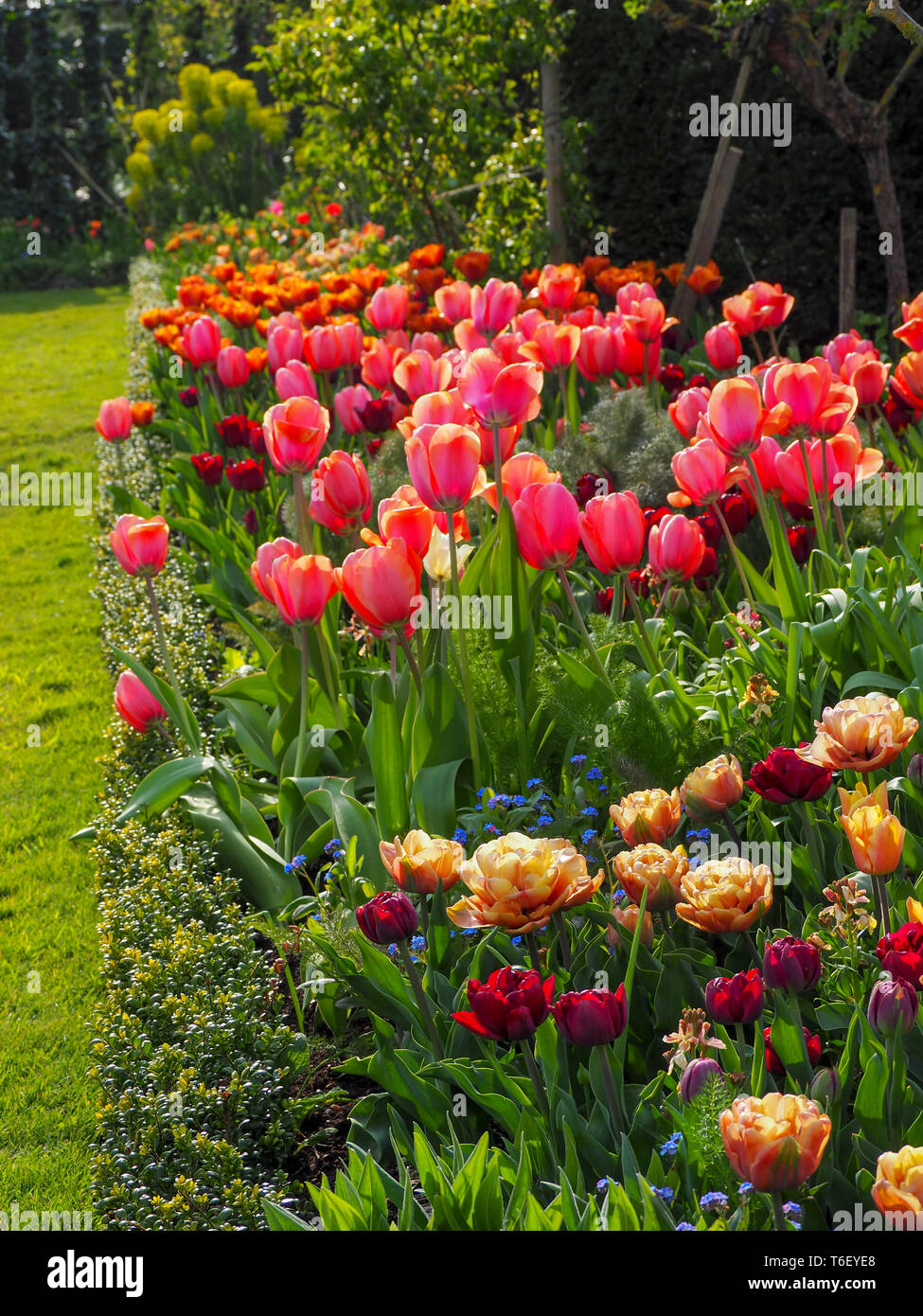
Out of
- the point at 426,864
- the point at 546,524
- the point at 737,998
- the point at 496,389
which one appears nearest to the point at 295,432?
the point at 496,389

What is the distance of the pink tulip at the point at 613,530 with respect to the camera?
2.55 m

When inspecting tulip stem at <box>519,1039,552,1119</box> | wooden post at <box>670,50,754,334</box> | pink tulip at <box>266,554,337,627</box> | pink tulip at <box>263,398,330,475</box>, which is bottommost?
tulip stem at <box>519,1039,552,1119</box>

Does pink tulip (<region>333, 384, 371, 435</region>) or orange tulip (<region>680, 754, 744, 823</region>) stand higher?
pink tulip (<region>333, 384, 371, 435</region>)

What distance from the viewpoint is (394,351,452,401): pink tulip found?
3578 millimetres

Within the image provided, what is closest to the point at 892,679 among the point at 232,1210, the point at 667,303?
the point at 232,1210

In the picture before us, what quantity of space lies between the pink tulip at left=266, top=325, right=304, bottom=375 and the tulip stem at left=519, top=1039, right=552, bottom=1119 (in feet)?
10.5

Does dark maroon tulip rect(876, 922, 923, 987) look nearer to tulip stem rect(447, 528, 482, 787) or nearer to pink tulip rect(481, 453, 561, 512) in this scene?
tulip stem rect(447, 528, 482, 787)

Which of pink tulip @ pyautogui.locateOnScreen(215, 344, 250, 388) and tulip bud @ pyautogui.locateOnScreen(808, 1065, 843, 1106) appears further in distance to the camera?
pink tulip @ pyautogui.locateOnScreen(215, 344, 250, 388)

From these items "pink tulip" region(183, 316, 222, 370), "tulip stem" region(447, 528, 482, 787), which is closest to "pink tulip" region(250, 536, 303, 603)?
"tulip stem" region(447, 528, 482, 787)

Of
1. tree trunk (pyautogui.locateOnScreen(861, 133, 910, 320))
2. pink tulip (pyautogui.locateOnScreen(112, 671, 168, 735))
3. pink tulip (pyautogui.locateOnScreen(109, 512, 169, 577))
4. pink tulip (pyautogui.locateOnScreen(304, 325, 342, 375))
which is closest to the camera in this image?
pink tulip (pyautogui.locateOnScreen(109, 512, 169, 577))

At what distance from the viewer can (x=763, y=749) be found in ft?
8.63
